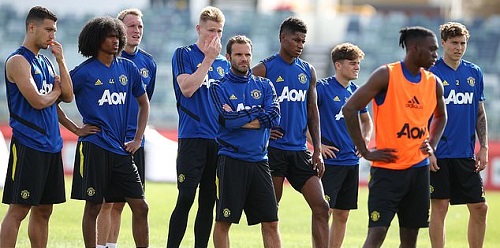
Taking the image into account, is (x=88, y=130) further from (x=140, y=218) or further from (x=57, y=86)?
(x=140, y=218)

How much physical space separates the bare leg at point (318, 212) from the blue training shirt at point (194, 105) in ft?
3.90

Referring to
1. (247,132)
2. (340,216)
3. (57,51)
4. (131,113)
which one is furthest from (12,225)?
(340,216)

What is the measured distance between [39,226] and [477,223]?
477cm

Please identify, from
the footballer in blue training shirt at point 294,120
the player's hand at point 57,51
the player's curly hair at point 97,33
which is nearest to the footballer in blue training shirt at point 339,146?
the footballer in blue training shirt at point 294,120

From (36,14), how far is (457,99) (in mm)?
4580

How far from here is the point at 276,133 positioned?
33.1 feet

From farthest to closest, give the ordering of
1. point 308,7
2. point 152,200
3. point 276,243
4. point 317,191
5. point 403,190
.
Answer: point 308,7, point 152,200, point 317,191, point 276,243, point 403,190

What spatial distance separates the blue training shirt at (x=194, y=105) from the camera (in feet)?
33.4

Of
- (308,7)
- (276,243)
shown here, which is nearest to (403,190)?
(276,243)

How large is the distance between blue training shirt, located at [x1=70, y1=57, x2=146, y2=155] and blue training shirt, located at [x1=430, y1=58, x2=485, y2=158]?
3.56m

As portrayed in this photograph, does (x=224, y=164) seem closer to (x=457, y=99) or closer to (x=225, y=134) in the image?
(x=225, y=134)

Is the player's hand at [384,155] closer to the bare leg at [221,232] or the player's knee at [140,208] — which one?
the bare leg at [221,232]

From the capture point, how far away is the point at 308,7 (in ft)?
162

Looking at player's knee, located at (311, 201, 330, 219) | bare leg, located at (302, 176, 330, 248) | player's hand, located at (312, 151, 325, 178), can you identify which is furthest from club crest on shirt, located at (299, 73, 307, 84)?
player's knee, located at (311, 201, 330, 219)
